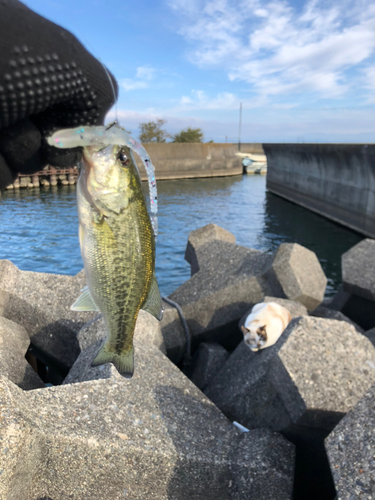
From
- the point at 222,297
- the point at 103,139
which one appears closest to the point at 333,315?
the point at 222,297

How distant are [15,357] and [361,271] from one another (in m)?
6.02

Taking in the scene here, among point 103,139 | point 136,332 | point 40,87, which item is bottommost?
point 136,332

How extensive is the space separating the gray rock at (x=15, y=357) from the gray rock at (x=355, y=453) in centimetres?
320

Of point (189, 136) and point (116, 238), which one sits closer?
point (116, 238)

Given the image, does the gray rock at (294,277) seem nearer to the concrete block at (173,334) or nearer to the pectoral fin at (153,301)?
the concrete block at (173,334)

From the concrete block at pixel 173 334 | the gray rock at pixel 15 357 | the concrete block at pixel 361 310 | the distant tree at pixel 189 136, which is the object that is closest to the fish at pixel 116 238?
the gray rock at pixel 15 357

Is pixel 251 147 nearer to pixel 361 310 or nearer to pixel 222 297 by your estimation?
pixel 361 310

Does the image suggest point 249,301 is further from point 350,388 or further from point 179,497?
point 179,497

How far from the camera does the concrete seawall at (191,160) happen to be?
43688mm

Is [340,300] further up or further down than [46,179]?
further down

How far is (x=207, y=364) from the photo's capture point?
5551mm

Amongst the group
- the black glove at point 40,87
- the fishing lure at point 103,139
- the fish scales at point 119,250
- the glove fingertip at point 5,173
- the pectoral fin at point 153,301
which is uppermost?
the black glove at point 40,87

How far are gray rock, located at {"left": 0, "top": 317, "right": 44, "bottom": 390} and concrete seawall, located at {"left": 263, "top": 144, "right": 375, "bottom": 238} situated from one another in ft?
53.5

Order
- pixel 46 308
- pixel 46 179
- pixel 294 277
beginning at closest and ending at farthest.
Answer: pixel 46 308 < pixel 294 277 < pixel 46 179
